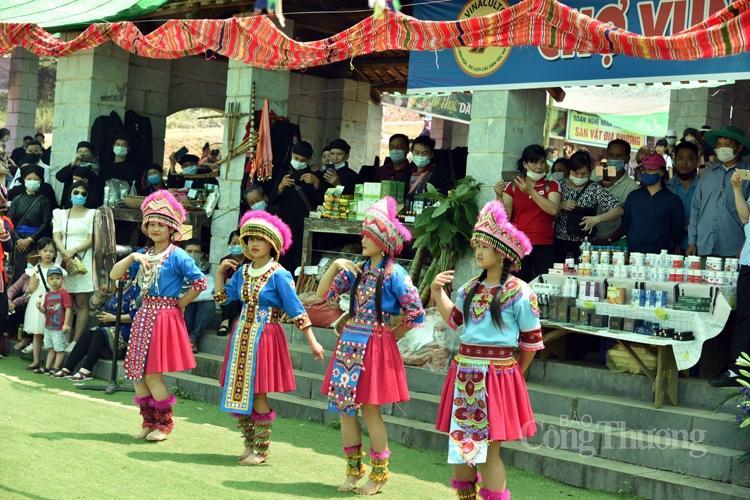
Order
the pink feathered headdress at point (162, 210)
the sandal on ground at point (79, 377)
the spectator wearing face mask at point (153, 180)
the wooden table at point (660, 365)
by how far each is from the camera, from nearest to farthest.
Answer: the wooden table at point (660, 365), the pink feathered headdress at point (162, 210), the sandal on ground at point (79, 377), the spectator wearing face mask at point (153, 180)

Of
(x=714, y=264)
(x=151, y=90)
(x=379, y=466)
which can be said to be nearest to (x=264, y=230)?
(x=379, y=466)

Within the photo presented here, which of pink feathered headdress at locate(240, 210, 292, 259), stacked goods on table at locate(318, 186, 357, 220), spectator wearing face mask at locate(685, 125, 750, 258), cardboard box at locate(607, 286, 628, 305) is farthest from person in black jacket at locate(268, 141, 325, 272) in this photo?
spectator wearing face mask at locate(685, 125, 750, 258)

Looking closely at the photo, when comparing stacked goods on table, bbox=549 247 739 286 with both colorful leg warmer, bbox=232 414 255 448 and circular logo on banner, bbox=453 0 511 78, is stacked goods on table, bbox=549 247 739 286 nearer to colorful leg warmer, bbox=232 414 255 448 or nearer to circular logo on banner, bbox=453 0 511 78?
circular logo on banner, bbox=453 0 511 78

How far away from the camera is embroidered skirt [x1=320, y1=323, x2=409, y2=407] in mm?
6371

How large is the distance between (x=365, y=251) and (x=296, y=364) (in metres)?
3.56

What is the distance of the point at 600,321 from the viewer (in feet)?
26.0

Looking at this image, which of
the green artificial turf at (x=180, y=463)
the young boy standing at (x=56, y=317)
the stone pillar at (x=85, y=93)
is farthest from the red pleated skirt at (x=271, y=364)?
the stone pillar at (x=85, y=93)

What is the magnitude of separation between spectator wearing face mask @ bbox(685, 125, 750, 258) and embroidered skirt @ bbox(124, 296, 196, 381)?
447 cm

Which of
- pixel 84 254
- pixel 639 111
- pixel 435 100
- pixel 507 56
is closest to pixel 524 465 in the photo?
pixel 507 56

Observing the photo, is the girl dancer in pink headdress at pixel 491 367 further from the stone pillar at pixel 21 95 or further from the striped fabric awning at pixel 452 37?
the stone pillar at pixel 21 95

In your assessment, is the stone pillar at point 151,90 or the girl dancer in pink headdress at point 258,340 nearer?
the girl dancer in pink headdress at point 258,340

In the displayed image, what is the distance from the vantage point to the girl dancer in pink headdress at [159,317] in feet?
25.1

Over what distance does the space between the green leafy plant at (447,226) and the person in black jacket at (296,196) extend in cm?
221

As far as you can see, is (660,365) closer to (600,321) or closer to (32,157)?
(600,321)
